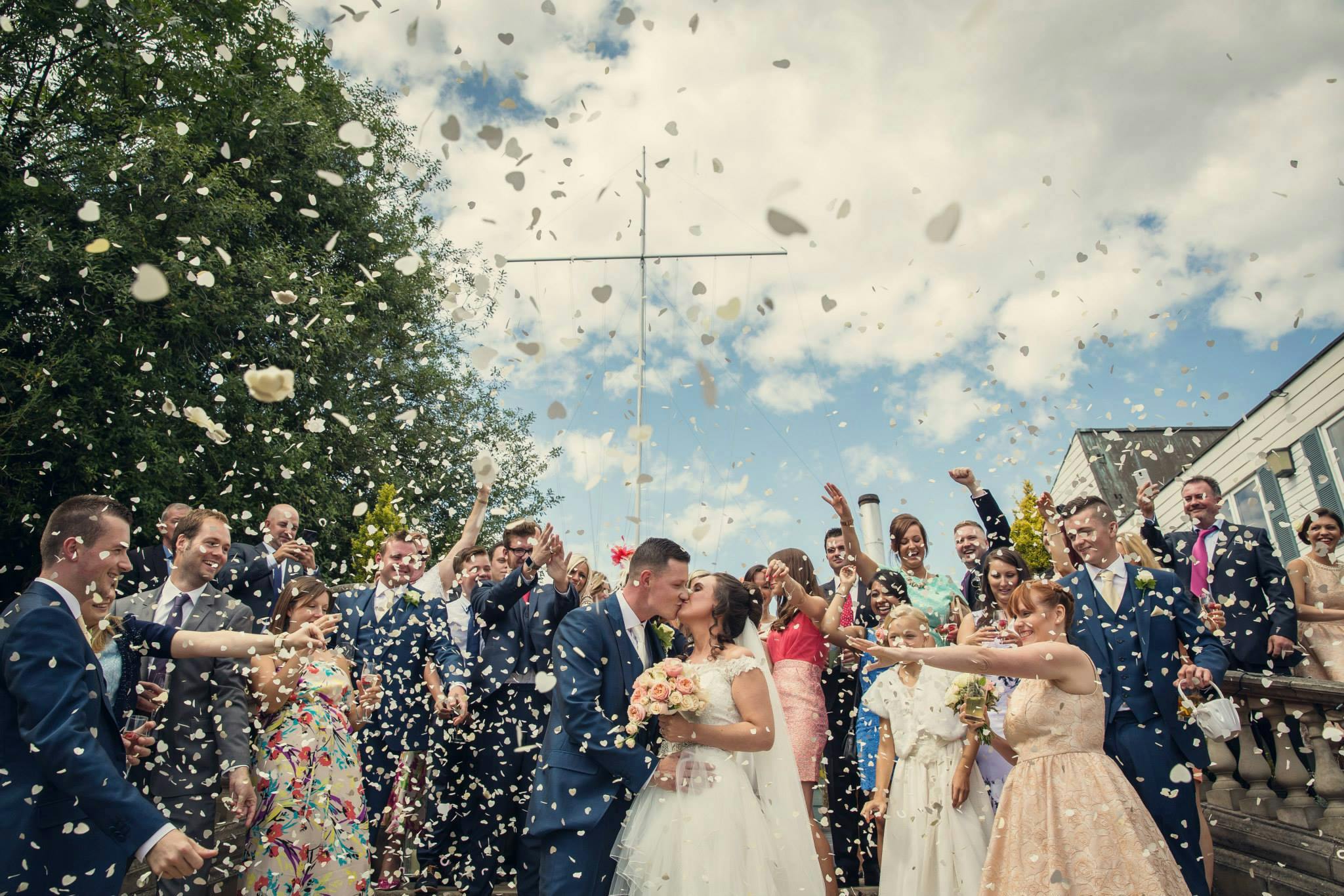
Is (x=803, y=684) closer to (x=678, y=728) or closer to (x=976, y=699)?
(x=976, y=699)

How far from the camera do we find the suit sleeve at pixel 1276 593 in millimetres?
5938

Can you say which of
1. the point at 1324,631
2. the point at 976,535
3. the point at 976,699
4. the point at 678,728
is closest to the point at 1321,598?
the point at 1324,631

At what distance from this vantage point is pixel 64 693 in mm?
2963

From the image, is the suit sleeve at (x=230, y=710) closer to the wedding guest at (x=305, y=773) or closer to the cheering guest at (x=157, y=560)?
the wedding guest at (x=305, y=773)

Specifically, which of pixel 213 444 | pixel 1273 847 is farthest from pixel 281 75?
pixel 1273 847

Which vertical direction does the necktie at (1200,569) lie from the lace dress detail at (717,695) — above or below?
above

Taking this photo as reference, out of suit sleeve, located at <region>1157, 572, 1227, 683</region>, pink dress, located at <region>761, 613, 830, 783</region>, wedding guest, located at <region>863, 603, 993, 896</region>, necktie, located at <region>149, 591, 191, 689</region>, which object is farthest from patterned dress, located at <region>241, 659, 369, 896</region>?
suit sleeve, located at <region>1157, 572, 1227, 683</region>

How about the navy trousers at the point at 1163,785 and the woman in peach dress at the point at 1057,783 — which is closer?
the woman in peach dress at the point at 1057,783

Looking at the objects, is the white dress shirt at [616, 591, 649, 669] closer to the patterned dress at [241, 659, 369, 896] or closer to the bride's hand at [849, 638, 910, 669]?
the bride's hand at [849, 638, 910, 669]

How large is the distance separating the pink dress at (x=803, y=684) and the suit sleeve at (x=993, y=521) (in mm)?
1387

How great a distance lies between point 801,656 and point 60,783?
4.19 meters

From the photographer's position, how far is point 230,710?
14.7ft

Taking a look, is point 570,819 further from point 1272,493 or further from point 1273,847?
point 1272,493

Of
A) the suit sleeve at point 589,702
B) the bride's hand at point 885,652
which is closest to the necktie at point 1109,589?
the bride's hand at point 885,652
